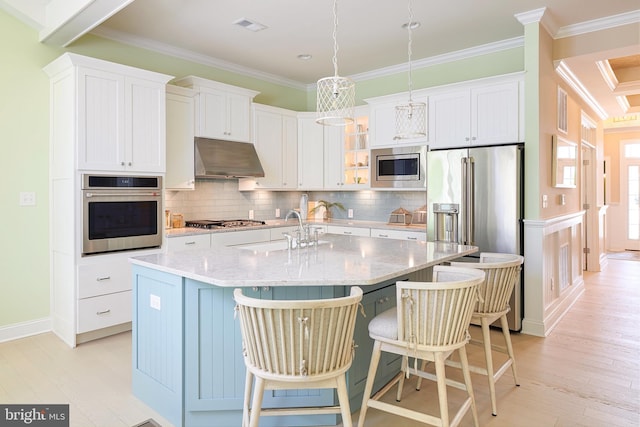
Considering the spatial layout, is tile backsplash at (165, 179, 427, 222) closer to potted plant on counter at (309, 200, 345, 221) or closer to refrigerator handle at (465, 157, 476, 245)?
potted plant on counter at (309, 200, 345, 221)

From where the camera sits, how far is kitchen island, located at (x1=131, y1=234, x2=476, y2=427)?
2180 mm

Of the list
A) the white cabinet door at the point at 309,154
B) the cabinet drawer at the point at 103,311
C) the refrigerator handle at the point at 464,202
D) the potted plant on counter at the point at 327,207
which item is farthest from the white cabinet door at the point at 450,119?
the cabinet drawer at the point at 103,311

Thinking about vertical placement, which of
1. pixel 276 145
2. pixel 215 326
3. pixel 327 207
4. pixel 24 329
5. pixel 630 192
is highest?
pixel 276 145

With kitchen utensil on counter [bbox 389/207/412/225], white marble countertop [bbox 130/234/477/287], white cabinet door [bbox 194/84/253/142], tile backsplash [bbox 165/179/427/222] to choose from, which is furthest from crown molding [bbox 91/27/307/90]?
white marble countertop [bbox 130/234/477/287]

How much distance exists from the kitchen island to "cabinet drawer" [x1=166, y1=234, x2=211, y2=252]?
1.70 m

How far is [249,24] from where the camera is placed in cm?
406

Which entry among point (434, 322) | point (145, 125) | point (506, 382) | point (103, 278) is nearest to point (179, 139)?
point (145, 125)

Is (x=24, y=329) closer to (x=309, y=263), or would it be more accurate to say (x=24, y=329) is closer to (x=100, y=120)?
(x=100, y=120)

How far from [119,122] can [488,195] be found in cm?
357

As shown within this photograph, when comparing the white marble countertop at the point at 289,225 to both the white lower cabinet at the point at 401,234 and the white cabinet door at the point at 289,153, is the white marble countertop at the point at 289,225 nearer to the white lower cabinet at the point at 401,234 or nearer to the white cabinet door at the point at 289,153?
the white lower cabinet at the point at 401,234

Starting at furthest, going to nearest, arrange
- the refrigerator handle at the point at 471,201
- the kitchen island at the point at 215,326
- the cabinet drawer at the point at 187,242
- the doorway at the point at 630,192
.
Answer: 1. the doorway at the point at 630,192
2. the cabinet drawer at the point at 187,242
3. the refrigerator handle at the point at 471,201
4. the kitchen island at the point at 215,326

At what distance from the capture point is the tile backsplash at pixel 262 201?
16.4ft

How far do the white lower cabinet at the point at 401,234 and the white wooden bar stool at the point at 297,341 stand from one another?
2.89 meters

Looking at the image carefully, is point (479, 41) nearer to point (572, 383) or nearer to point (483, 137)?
point (483, 137)
